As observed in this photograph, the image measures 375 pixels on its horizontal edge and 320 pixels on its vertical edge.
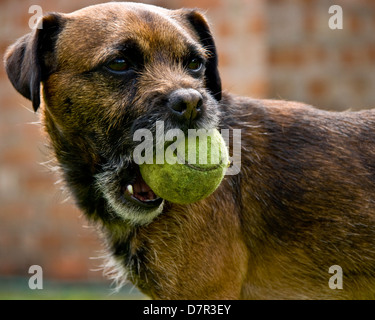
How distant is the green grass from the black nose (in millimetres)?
5224

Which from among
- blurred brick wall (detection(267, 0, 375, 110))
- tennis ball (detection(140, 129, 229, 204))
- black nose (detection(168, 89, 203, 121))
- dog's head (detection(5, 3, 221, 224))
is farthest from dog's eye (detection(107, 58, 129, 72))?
blurred brick wall (detection(267, 0, 375, 110))

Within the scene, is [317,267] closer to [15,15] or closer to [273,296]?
[273,296]

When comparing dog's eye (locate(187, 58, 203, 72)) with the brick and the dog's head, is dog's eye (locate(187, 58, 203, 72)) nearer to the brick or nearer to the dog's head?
the dog's head

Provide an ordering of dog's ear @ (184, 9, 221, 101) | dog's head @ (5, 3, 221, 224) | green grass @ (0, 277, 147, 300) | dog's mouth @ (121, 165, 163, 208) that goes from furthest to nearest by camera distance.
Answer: green grass @ (0, 277, 147, 300), dog's ear @ (184, 9, 221, 101), dog's mouth @ (121, 165, 163, 208), dog's head @ (5, 3, 221, 224)

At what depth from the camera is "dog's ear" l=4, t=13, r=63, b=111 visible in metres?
4.22

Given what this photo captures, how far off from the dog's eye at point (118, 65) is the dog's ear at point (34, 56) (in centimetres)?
46

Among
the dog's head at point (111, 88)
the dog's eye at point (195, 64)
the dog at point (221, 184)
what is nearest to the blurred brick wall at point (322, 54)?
the dog at point (221, 184)

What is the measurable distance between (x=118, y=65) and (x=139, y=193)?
782mm

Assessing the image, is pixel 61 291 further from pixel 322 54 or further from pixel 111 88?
pixel 111 88

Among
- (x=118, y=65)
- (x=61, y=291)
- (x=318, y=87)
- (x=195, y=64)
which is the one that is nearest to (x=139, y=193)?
(x=118, y=65)

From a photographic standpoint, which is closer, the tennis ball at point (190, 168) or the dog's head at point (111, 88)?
the tennis ball at point (190, 168)

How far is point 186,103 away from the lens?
383 centimetres

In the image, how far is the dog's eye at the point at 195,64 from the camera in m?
4.36

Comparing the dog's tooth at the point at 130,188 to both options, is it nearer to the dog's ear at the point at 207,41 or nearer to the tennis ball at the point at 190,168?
the tennis ball at the point at 190,168
